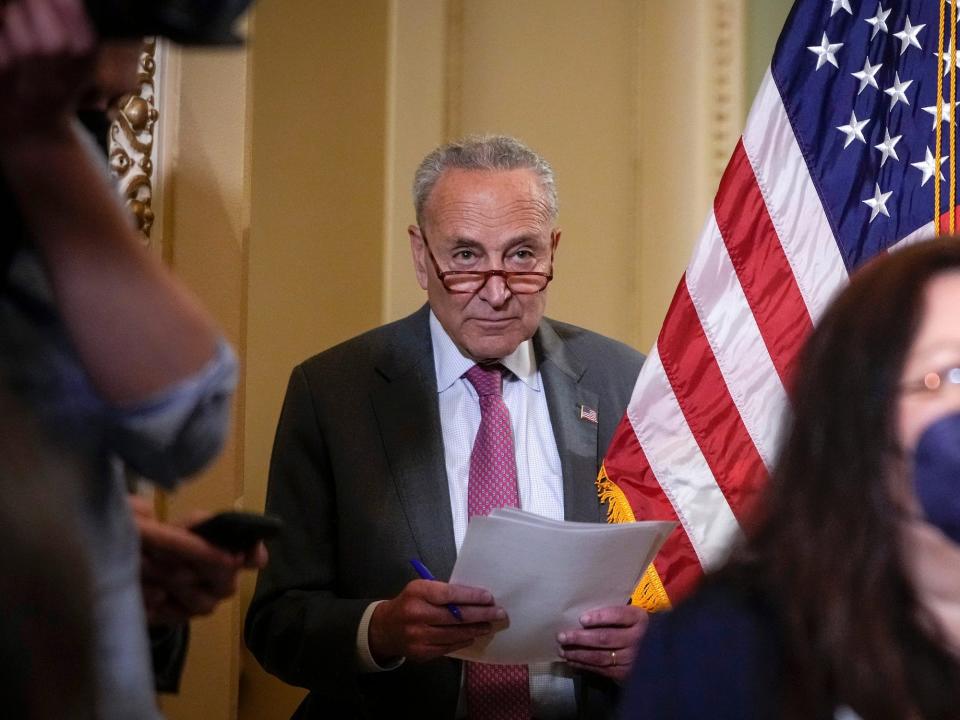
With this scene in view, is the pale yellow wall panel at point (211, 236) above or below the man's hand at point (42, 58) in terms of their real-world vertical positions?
below

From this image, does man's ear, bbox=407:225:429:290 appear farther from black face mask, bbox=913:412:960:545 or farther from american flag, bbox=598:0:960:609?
black face mask, bbox=913:412:960:545

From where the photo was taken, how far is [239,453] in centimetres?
284

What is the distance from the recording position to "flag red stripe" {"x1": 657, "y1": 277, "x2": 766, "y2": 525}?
8.52 ft

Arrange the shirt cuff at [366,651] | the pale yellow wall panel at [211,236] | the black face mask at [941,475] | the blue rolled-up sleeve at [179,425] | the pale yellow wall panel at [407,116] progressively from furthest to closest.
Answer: the pale yellow wall panel at [407,116]
the pale yellow wall panel at [211,236]
the shirt cuff at [366,651]
the black face mask at [941,475]
the blue rolled-up sleeve at [179,425]

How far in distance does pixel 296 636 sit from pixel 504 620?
0.48 meters

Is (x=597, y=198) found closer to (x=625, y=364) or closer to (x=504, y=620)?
(x=625, y=364)

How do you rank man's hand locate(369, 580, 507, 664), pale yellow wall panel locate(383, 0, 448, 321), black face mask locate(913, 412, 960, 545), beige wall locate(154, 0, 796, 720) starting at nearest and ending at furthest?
black face mask locate(913, 412, 960, 545)
man's hand locate(369, 580, 507, 664)
beige wall locate(154, 0, 796, 720)
pale yellow wall panel locate(383, 0, 448, 321)

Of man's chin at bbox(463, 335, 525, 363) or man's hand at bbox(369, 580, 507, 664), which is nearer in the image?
man's hand at bbox(369, 580, 507, 664)

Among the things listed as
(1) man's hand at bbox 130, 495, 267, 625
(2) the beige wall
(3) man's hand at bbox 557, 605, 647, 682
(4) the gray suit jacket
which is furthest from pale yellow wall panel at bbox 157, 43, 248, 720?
(1) man's hand at bbox 130, 495, 267, 625

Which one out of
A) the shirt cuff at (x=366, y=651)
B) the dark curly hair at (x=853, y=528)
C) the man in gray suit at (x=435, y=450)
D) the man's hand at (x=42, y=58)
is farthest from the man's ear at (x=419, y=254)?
the man's hand at (x=42, y=58)

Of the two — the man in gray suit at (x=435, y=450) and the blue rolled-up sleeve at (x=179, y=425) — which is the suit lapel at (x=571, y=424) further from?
the blue rolled-up sleeve at (x=179, y=425)

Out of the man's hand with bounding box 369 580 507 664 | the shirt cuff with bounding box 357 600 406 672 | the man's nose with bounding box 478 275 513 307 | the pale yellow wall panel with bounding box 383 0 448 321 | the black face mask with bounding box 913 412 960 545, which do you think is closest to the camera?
the black face mask with bounding box 913 412 960 545

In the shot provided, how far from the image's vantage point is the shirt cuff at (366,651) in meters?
2.35

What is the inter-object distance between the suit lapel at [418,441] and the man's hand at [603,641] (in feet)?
→ 1.20
